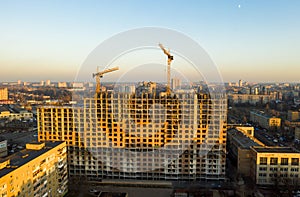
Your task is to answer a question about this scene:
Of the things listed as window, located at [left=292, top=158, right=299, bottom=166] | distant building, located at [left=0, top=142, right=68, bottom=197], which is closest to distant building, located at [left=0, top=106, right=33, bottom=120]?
distant building, located at [left=0, top=142, right=68, bottom=197]

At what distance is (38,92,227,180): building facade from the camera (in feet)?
14.2

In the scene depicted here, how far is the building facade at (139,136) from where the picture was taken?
4336 millimetres

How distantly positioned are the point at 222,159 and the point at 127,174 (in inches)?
75.0

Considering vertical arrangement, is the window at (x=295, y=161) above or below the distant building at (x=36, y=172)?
below

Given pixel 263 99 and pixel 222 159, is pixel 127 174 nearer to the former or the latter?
pixel 222 159

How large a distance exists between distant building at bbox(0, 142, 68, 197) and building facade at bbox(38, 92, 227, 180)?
2.73 feet

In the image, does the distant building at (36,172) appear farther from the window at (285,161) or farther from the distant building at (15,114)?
the distant building at (15,114)

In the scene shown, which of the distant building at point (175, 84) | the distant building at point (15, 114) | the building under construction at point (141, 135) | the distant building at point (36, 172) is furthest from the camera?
the distant building at point (15, 114)

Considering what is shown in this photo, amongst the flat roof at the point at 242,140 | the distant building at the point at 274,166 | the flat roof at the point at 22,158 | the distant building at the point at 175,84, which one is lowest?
the distant building at the point at 274,166

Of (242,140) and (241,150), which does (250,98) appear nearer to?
(242,140)

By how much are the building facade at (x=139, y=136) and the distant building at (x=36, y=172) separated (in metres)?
0.83

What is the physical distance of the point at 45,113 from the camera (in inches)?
177

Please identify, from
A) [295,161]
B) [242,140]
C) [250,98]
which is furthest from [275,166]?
[250,98]

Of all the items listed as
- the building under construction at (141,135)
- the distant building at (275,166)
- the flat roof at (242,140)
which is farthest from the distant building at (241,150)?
the building under construction at (141,135)
